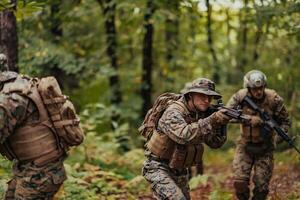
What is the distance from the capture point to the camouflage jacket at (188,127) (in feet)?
21.3

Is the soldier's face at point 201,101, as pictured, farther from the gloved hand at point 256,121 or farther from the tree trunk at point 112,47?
the tree trunk at point 112,47

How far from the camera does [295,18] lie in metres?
12.2

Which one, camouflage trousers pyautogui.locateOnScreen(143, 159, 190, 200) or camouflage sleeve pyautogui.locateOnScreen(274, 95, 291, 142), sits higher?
camouflage sleeve pyautogui.locateOnScreen(274, 95, 291, 142)

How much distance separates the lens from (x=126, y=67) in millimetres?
19922

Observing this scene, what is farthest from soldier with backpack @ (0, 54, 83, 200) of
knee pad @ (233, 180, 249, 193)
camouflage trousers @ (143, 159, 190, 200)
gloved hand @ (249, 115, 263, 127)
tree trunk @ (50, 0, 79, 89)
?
tree trunk @ (50, 0, 79, 89)

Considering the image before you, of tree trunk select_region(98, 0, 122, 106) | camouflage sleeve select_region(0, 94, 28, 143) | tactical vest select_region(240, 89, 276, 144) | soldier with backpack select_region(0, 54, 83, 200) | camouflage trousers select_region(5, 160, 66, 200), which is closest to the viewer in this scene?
camouflage sleeve select_region(0, 94, 28, 143)

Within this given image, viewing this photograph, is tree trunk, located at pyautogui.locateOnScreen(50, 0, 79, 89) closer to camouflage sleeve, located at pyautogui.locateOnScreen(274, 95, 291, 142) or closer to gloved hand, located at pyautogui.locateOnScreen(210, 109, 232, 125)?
camouflage sleeve, located at pyautogui.locateOnScreen(274, 95, 291, 142)

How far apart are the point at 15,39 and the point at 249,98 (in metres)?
4.79

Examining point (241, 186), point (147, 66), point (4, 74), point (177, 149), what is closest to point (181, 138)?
point (177, 149)

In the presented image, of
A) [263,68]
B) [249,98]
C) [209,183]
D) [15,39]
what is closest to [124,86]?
[263,68]

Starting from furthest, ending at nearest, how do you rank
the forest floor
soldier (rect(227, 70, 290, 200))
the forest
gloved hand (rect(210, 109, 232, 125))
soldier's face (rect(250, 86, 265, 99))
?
the forest
the forest floor
soldier (rect(227, 70, 290, 200))
soldier's face (rect(250, 86, 265, 99))
gloved hand (rect(210, 109, 232, 125))

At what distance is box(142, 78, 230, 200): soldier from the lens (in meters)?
6.52

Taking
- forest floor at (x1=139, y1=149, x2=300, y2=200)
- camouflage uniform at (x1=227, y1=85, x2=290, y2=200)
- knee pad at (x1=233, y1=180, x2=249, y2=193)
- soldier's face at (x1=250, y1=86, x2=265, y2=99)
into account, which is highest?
soldier's face at (x1=250, y1=86, x2=265, y2=99)

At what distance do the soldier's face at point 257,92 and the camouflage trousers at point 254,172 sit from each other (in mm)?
1004
